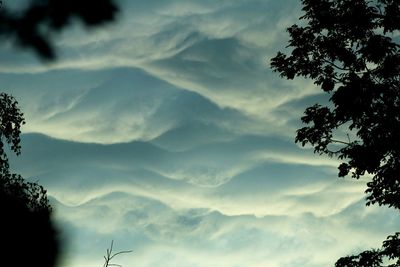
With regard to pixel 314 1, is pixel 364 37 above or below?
below

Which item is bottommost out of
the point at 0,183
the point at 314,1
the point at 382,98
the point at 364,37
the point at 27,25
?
the point at 27,25

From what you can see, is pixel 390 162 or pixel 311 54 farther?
pixel 311 54

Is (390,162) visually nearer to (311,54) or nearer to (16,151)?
(311,54)

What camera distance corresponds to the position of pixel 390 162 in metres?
16.2

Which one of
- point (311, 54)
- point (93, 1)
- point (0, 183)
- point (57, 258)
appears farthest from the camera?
point (311, 54)

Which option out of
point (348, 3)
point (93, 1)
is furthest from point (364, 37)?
point (93, 1)

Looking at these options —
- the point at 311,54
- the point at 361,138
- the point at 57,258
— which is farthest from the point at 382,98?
the point at 57,258

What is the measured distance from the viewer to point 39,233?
1711 centimetres

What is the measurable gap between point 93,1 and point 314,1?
1483 cm

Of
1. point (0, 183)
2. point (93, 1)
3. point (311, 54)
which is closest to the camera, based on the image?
point (93, 1)

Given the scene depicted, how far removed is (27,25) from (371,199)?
52.3 ft

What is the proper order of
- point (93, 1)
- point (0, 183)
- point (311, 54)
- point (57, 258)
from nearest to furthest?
point (93, 1)
point (57, 258)
point (0, 183)
point (311, 54)

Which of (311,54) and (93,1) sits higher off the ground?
(311,54)

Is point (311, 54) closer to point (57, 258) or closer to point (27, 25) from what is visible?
point (57, 258)
